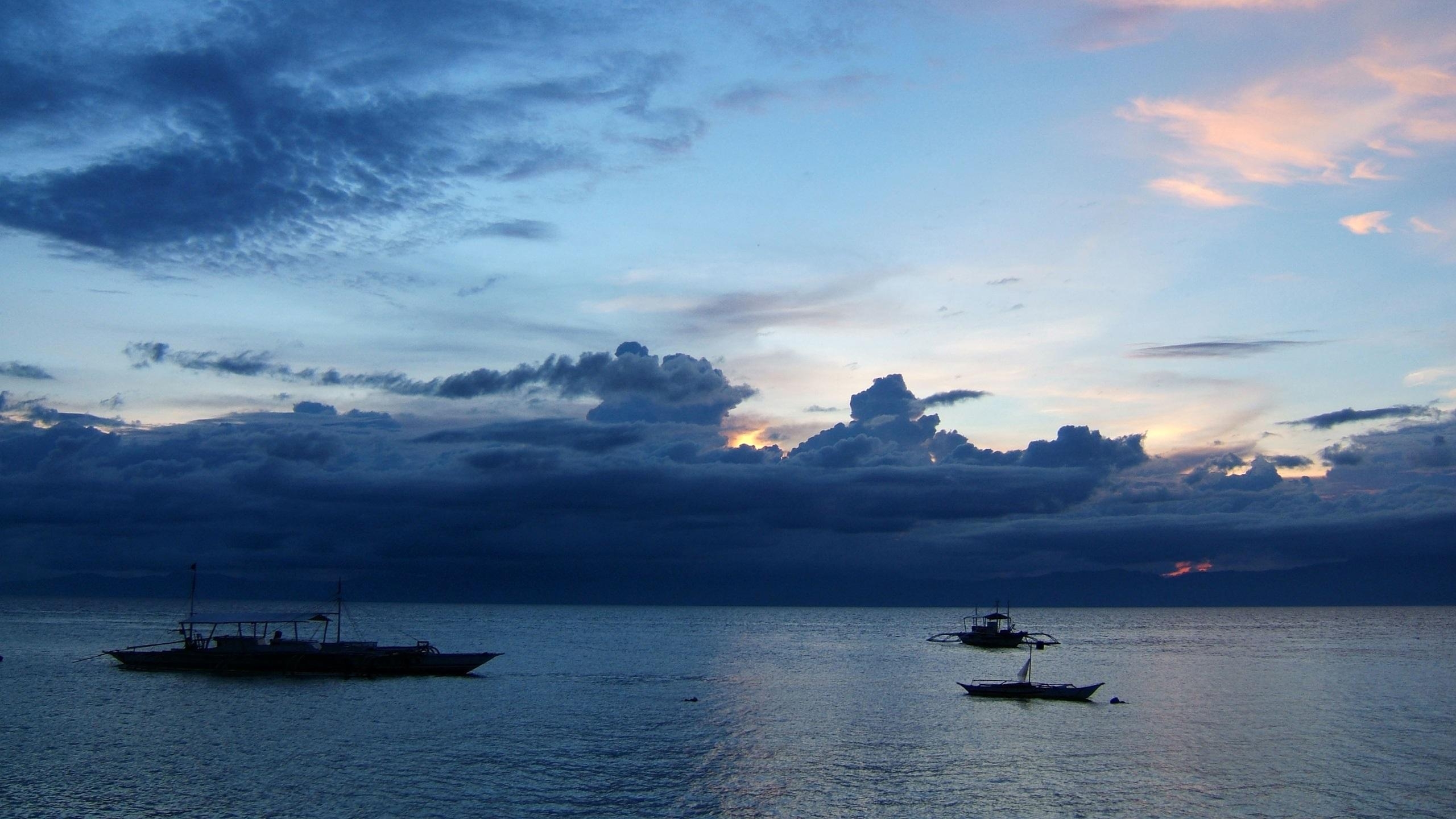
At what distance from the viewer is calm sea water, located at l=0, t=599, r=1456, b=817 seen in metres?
56.8

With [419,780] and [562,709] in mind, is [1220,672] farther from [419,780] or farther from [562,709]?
[419,780]

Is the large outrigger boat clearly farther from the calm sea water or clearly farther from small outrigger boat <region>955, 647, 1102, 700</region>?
small outrigger boat <region>955, 647, 1102, 700</region>

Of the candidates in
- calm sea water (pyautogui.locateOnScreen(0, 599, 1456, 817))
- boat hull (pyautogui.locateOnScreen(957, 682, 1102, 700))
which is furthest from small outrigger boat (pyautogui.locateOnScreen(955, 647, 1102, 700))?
calm sea water (pyautogui.locateOnScreen(0, 599, 1456, 817))

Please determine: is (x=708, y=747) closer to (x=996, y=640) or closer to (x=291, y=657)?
(x=291, y=657)

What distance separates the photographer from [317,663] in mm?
117688

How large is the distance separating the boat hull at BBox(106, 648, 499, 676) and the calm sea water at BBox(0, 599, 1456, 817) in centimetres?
327

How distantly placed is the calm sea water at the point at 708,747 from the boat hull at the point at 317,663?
3266mm

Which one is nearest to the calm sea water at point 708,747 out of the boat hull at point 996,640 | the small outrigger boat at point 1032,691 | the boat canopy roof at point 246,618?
the small outrigger boat at point 1032,691

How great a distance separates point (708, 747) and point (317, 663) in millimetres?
62902

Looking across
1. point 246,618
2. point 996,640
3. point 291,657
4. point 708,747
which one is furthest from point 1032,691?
point 996,640

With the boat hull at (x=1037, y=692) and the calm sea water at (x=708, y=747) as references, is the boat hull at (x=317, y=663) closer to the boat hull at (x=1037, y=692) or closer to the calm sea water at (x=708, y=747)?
the calm sea water at (x=708, y=747)

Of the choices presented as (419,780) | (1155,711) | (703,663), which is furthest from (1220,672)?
(419,780)

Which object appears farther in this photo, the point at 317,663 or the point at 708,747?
the point at 317,663

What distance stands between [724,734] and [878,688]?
3949 centimetres
